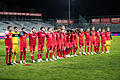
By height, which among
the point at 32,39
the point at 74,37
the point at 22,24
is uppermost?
the point at 32,39

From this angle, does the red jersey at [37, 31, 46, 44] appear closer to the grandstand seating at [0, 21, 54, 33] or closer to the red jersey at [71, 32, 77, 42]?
the red jersey at [71, 32, 77, 42]

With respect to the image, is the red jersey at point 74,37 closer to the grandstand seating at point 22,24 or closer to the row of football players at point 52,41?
the row of football players at point 52,41

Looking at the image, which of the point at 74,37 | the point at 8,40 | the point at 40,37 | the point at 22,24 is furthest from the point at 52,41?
the point at 22,24

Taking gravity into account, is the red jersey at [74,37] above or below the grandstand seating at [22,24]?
above

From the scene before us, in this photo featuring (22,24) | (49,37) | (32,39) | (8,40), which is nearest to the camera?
(8,40)

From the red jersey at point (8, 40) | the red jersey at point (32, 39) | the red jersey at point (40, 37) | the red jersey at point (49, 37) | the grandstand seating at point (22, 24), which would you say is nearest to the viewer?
the red jersey at point (8, 40)

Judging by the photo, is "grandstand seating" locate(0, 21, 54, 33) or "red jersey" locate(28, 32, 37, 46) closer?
"red jersey" locate(28, 32, 37, 46)

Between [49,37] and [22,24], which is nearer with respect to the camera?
[49,37]

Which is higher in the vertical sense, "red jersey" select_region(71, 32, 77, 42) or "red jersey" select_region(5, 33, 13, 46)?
"red jersey" select_region(5, 33, 13, 46)

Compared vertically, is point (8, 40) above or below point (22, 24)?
above

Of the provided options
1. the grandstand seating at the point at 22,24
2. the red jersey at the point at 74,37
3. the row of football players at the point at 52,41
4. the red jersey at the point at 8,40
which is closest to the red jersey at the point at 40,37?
the row of football players at the point at 52,41

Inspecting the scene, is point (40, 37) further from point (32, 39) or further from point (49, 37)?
point (49, 37)

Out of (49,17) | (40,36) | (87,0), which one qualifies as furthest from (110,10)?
(40,36)

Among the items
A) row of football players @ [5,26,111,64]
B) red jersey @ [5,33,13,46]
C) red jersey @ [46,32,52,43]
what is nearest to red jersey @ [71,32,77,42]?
row of football players @ [5,26,111,64]
